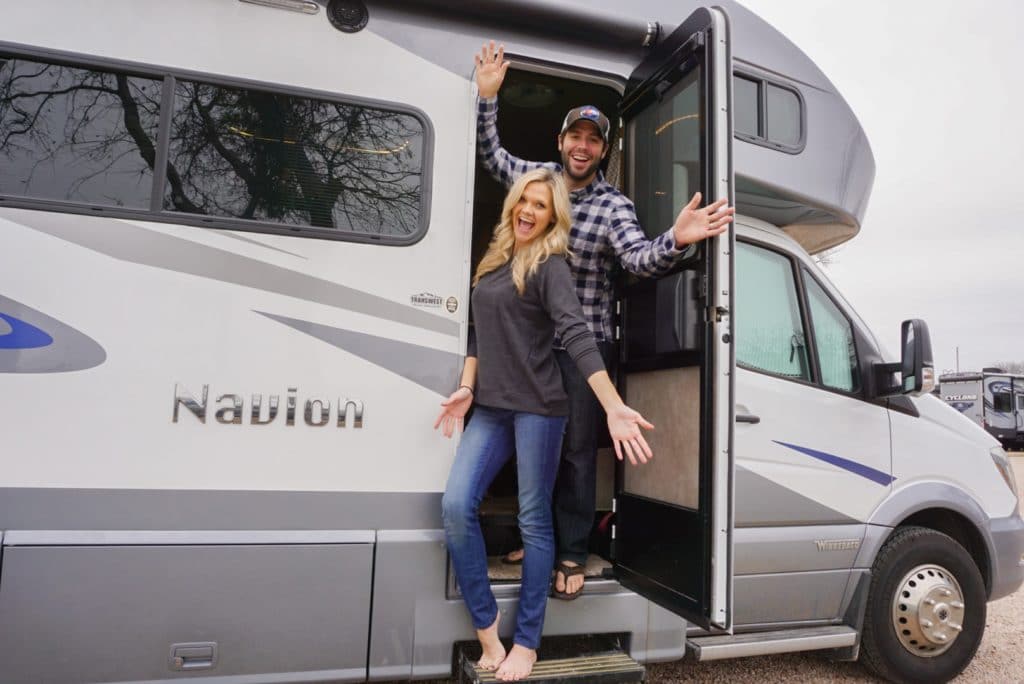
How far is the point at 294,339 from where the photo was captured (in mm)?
2447

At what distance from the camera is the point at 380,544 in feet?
8.09

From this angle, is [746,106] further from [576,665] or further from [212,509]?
[212,509]

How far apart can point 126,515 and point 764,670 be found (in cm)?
333

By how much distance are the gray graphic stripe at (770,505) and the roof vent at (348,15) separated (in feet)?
8.11

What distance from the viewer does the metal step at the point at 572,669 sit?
2.50 m

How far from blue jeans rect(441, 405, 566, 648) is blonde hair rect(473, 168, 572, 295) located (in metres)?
0.54

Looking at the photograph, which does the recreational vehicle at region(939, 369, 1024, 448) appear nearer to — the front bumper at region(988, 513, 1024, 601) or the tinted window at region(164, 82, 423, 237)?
the front bumper at region(988, 513, 1024, 601)

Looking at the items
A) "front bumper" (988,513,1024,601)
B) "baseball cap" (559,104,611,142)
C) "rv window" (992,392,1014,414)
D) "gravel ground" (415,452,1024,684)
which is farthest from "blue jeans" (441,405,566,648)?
"rv window" (992,392,1014,414)

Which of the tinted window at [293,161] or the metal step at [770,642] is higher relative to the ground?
the tinted window at [293,161]

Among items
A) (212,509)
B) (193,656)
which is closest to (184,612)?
(193,656)

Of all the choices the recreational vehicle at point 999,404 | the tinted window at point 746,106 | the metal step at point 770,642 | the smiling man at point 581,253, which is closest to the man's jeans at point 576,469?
the smiling man at point 581,253

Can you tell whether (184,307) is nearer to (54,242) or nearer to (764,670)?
(54,242)

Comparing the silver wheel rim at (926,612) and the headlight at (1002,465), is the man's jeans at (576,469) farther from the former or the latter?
the headlight at (1002,465)

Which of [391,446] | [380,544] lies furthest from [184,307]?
[380,544]
